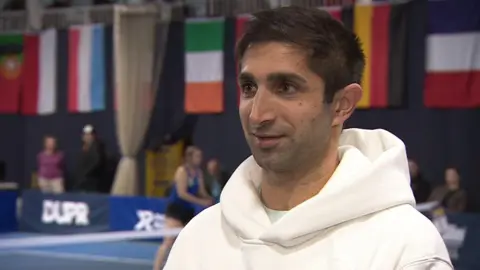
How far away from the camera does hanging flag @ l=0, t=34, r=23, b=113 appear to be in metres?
15.6

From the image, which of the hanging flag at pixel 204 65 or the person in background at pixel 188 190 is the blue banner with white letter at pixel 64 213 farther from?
the person in background at pixel 188 190

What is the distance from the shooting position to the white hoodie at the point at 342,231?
143cm

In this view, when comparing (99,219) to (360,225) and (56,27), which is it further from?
(360,225)

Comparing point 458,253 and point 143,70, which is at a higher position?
point 143,70

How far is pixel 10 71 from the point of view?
15797 millimetres

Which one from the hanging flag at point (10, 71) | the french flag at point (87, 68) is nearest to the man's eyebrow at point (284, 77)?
the french flag at point (87, 68)

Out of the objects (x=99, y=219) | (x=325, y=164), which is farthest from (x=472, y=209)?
(x=325, y=164)

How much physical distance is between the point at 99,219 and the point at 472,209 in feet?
17.9

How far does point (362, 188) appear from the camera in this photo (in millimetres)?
1508

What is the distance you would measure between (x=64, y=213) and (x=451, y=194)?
6153mm

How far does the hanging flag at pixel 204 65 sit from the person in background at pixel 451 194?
4.16 metres

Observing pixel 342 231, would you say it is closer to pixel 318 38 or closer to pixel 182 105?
pixel 318 38

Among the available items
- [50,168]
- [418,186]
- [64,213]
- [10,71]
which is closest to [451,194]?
[418,186]

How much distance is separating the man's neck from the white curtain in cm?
1152
